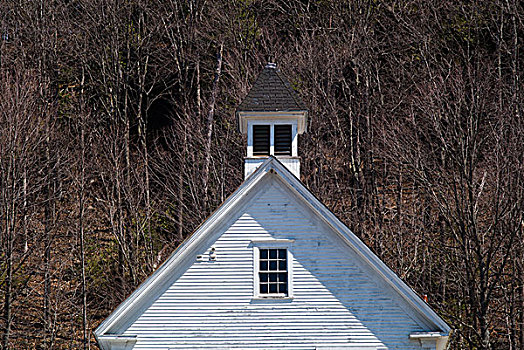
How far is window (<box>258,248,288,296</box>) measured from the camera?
1738 cm

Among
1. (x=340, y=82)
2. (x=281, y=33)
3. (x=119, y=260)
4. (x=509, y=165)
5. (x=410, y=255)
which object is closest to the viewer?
(x=509, y=165)

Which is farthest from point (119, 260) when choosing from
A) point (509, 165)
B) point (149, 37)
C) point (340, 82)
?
point (509, 165)

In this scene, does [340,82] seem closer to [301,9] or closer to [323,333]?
[301,9]

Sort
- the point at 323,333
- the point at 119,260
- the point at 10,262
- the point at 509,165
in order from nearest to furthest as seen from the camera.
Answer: the point at 323,333
the point at 509,165
the point at 10,262
the point at 119,260

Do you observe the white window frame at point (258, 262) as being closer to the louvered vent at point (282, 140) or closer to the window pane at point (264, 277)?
the window pane at point (264, 277)

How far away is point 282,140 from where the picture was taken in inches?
779

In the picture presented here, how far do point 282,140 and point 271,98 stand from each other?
4.02 ft

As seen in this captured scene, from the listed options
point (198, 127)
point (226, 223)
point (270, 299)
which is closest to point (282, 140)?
point (226, 223)

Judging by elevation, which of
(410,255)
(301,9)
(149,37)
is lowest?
(410,255)

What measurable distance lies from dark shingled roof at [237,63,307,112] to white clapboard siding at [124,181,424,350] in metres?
3.21

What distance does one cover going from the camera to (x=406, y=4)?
3584cm

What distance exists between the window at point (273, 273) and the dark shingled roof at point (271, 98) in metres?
4.29

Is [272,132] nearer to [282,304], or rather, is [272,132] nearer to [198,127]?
[282,304]

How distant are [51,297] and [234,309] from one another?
49.1 ft
